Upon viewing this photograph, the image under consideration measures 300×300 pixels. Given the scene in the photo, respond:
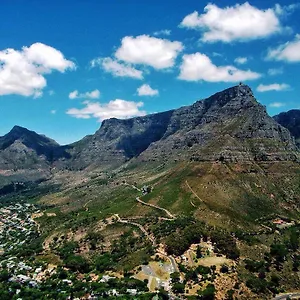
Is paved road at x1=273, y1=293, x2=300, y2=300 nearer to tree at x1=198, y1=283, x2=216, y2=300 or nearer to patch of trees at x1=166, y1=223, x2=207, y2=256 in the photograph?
tree at x1=198, y1=283, x2=216, y2=300

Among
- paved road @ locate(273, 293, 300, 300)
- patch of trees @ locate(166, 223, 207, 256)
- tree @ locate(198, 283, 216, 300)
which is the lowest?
paved road @ locate(273, 293, 300, 300)

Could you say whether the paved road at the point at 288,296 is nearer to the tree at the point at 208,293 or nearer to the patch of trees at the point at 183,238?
the tree at the point at 208,293

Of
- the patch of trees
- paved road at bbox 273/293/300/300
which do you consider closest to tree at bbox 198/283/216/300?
paved road at bbox 273/293/300/300

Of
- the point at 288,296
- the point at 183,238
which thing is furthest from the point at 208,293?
the point at 183,238

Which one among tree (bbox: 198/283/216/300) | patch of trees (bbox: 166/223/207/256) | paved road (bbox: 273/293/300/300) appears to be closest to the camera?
tree (bbox: 198/283/216/300)

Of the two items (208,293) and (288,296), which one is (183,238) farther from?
(288,296)

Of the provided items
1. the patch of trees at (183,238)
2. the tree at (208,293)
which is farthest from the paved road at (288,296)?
the patch of trees at (183,238)

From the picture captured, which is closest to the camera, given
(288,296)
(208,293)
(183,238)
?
(208,293)

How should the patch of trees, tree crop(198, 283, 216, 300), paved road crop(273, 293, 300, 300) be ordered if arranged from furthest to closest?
the patch of trees → paved road crop(273, 293, 300, 300) → tree crop(198, 283, 216, 300)

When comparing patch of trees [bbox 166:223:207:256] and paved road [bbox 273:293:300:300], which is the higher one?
patch of trees [bbox 166:223:207:256]

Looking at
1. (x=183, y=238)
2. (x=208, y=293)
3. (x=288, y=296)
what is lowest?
(x=288, y=296)

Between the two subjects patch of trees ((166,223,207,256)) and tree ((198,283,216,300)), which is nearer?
tree ((198,283,216,300))
